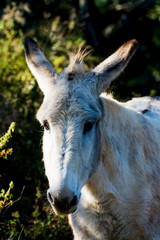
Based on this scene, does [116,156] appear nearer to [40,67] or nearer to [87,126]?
[87,126]

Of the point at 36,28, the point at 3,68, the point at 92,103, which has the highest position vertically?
the point at 92,103

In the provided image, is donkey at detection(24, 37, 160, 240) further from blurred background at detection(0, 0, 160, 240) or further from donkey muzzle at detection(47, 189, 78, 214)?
blurred background at detection(0, 0, 160, 240)

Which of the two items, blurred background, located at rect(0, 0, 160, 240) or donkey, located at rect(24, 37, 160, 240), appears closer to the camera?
donkey, located at rect(24, 37, 160, 240)

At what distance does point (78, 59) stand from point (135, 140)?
103 centimetres

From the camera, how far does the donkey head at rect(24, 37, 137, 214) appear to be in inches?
113

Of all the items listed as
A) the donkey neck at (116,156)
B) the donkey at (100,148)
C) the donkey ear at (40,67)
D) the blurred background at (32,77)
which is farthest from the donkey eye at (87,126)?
the blurred background at (32,77)

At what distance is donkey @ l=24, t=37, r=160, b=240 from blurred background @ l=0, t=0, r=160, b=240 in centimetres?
67

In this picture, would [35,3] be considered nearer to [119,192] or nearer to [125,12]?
[125,12]

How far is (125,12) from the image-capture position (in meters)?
11.0

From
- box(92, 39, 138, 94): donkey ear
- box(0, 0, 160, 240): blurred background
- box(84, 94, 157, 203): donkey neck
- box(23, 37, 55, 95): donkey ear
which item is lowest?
box(0, 0, 160, 240): blurred background

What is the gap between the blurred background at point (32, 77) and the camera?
4.95m

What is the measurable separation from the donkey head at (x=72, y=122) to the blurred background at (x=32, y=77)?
634 mm

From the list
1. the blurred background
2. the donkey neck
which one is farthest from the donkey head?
the blurred background

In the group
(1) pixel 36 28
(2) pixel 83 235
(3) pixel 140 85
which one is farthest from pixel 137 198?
(1) pixel 36 28
